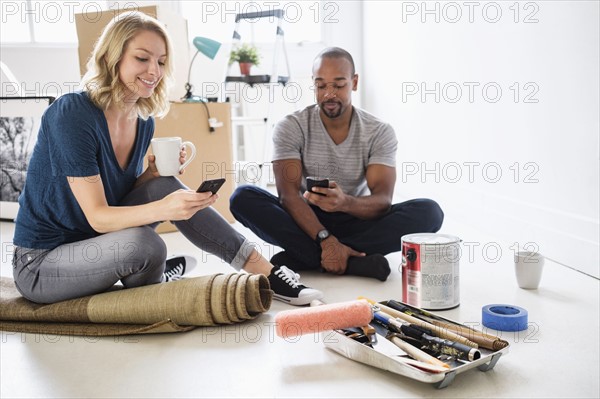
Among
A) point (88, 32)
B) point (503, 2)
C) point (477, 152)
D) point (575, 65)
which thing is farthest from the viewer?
point (88, 32)

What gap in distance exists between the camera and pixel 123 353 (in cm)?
150

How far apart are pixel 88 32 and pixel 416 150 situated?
190cm

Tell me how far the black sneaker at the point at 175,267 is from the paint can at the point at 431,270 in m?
0.76

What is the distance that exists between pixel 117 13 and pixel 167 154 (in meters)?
1.55

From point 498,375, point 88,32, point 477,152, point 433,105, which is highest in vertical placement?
point 88,32

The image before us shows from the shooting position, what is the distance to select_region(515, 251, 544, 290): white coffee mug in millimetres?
1892

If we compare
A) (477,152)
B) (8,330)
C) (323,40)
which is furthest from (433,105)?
(8,330)

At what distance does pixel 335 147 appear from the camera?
2207mm

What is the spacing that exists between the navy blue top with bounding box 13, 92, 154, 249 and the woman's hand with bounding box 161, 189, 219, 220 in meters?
0.20

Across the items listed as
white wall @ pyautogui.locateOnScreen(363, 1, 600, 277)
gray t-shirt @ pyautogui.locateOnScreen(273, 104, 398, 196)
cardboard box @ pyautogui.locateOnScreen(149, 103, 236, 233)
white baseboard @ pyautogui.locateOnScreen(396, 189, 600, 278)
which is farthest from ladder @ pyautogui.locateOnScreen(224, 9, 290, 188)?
gray t-shirt @ pyautogui.locateOnScreen(273, 104, 398, 196)

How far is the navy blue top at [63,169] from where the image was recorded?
5.05 ft

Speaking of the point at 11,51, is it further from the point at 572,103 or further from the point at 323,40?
the point at 572,103

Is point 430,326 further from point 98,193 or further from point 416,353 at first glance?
point 98,193

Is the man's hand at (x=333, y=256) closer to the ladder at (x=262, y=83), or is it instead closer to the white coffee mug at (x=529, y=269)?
the white coffee mug at (x=529, y=269)
